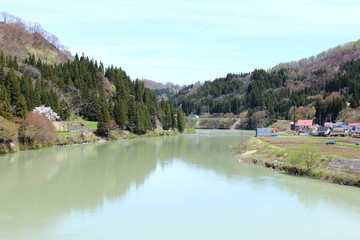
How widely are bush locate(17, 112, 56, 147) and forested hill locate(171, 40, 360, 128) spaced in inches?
2497

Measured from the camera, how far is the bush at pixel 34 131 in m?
45.0

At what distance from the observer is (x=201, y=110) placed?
16112cm

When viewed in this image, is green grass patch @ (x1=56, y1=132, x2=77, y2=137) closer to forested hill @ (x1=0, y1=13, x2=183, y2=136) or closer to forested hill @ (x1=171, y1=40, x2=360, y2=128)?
forested hill @ (x1=0, y1=13, x2=183, y2=136)

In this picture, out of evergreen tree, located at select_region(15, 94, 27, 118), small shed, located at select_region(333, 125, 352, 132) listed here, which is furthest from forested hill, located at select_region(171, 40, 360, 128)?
evergreen tree, located at select_region(15, 94, 27, 118)

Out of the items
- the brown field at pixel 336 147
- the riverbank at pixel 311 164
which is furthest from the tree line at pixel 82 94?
the brown field at pixel 336 147

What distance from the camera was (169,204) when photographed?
1998cm

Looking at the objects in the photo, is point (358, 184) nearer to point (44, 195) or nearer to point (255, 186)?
point (255, 186)

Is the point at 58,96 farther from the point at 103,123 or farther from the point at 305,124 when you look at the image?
the point at 305,124

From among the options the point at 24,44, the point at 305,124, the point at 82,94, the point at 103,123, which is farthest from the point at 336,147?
the point at 24,44

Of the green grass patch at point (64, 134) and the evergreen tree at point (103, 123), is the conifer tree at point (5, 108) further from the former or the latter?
the evergreen tree at point (103, 123)

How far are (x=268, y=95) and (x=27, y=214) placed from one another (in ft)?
442

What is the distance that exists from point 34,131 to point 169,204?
1244 inches

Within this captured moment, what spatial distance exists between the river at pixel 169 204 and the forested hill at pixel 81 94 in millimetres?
21534

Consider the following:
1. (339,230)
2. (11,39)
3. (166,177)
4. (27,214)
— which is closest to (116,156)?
(166,177)
